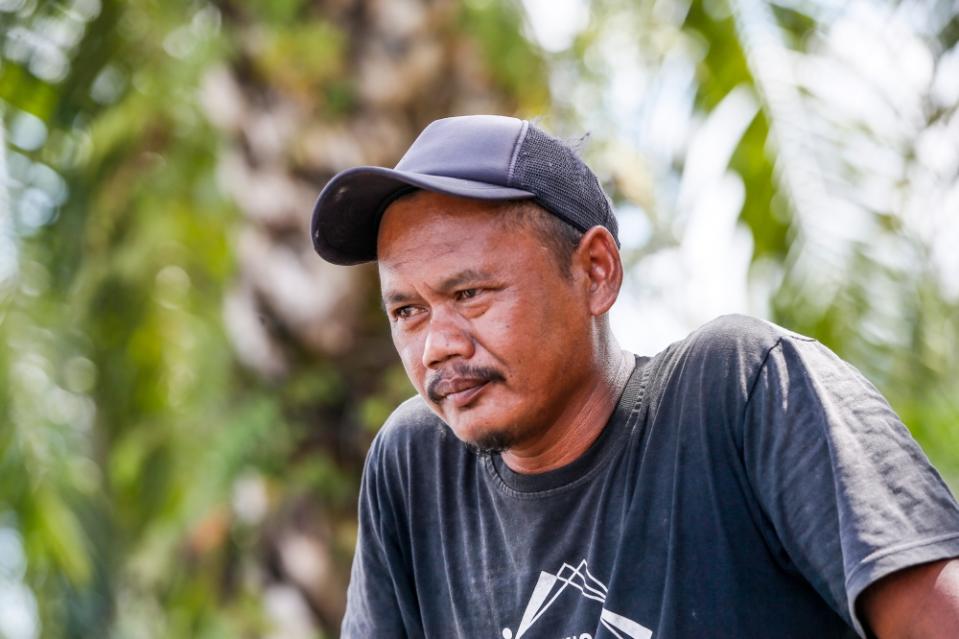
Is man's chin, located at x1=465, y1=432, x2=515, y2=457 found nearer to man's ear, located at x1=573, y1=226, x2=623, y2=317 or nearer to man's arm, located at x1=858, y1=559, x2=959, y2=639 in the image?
man's ear, located at x1=573, y1=226, x2=623, y2=317

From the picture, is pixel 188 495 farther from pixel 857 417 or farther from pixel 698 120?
pixel 857 417

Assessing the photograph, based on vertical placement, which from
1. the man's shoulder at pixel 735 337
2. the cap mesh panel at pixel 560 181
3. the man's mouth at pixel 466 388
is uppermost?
the cap mesh panel at pixel 560 181

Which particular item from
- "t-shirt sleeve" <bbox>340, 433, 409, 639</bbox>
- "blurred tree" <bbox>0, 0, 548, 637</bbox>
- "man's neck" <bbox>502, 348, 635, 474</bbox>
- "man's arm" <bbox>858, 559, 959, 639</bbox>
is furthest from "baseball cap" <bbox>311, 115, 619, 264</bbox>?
"blurred tree" <bbox>0, 0, 548, 637</bbox>

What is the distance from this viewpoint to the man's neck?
87.4 inches

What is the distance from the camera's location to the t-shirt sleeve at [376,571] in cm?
252

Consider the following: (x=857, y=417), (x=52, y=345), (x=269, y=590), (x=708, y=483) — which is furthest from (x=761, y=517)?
(x=52, y=345)

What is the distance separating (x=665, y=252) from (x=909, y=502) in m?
2.34

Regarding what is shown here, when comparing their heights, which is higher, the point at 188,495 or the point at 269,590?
the point at 188,495

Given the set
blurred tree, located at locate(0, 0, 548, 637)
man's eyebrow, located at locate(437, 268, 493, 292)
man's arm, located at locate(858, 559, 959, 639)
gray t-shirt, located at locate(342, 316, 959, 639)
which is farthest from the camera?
blurred tree, located at locate(0, 0, 548, 637)

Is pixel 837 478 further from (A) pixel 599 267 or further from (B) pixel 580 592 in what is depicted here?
(A) pixel 599 267

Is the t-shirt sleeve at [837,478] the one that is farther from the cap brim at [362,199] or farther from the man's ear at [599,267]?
the cap brim at [362,199]

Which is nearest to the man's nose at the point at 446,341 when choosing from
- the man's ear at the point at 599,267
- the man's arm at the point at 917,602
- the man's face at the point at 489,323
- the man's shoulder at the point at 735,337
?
the man's face at the point at 489,323

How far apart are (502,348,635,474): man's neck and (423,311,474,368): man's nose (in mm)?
204

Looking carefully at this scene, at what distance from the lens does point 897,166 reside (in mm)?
3393
